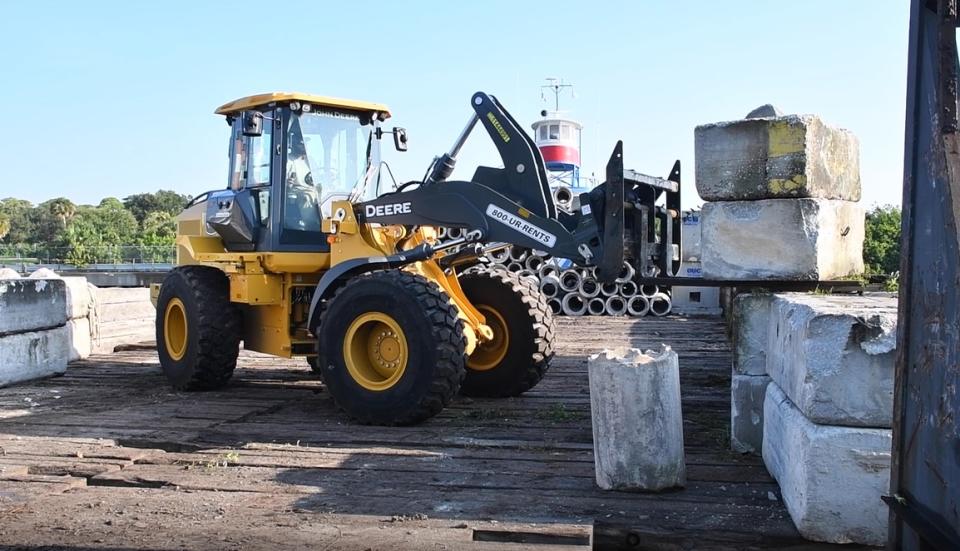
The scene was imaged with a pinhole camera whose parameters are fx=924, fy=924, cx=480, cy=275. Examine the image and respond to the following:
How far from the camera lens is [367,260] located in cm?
777

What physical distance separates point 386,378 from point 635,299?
12.2 metres

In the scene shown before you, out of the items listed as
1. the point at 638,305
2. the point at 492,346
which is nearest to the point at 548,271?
the point at 638,305

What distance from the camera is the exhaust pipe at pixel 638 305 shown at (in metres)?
18.8

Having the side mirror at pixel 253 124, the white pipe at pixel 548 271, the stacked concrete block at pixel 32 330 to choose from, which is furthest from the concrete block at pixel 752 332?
the white pipe at pixel 548 271

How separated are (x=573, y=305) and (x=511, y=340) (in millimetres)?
11242

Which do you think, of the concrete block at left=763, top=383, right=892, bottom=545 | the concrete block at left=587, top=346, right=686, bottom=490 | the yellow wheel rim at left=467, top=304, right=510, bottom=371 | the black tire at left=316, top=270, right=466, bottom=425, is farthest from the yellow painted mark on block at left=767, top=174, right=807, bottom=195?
the yellow wheel rim at left=467, top=304, right=510, bottom=371

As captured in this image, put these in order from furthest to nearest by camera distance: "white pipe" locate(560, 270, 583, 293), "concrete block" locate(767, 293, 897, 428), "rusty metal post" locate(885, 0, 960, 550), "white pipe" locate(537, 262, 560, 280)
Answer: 1. "white pipe" locate(537, 262, 560, 280)
2. "white pipe" locate(560, 270, 583, 293)
3. "concrete block" locate(767, 293, 897, 428)
4. "rusty metal post" locate(885, 0, 960, 550)

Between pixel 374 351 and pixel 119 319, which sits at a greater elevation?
pixel 374 351

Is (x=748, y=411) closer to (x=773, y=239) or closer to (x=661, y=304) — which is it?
(x=773, y=239)

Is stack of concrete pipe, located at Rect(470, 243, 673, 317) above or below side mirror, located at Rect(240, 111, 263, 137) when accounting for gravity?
below

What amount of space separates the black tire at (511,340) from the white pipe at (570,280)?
35.4 feet

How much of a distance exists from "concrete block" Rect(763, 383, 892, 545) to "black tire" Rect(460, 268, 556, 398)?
4.00 meters

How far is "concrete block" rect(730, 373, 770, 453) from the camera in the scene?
5551 millimetres

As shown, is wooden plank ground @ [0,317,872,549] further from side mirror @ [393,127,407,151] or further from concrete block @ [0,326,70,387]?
side mirror @ [393,127,407,151]
